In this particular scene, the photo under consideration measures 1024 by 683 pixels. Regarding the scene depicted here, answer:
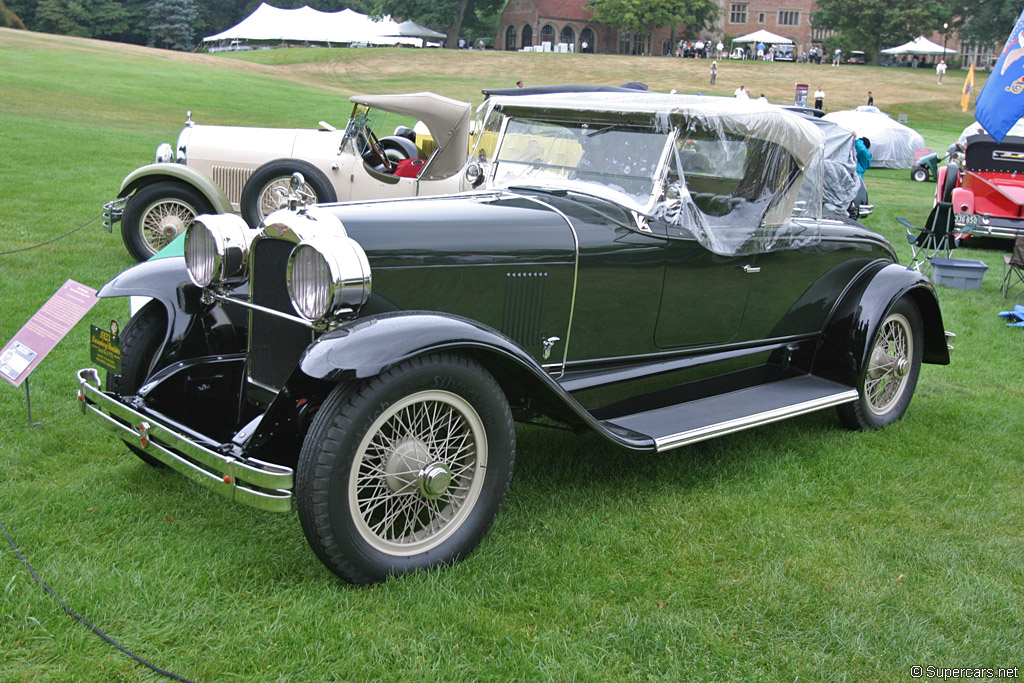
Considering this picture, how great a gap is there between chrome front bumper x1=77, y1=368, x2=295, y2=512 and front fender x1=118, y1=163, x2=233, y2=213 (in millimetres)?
5539

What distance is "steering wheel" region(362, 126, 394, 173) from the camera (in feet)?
33.0

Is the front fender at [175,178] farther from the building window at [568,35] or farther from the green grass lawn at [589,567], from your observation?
the building window at [568,35]

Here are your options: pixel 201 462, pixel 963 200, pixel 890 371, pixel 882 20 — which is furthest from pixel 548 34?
pixel 201 462

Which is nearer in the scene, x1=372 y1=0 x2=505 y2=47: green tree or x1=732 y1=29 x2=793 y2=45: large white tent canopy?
x1=372 y1=0 x2=505 y2=47: green tree

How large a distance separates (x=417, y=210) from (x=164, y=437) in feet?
4.67

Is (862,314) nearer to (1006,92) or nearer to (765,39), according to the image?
(1006,92)

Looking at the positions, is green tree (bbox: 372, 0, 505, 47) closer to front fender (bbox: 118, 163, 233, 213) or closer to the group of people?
the group of people

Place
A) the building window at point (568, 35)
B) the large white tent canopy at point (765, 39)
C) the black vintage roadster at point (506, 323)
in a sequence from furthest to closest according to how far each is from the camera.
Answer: the building window at point (568, 35), the large white tent canopy at point (765, 39), the black vintage roadster at point (506, 323)

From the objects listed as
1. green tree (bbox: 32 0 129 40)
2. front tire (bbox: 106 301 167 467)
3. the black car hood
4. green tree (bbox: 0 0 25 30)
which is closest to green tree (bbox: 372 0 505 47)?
green tree (bbox: 32 0 129 40)

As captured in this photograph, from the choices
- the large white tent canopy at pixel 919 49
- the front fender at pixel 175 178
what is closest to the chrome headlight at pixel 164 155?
the front fender at pixel 175 178

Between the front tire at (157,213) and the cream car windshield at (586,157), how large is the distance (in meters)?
5.09

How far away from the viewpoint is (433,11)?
68.8 meters

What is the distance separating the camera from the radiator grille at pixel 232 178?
33.3ft

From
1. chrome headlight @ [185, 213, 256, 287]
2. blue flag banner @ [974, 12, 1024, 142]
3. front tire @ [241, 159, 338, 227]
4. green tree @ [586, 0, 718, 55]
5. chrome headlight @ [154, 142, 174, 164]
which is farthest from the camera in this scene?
green tree @ [586, 0, 718, 55]
